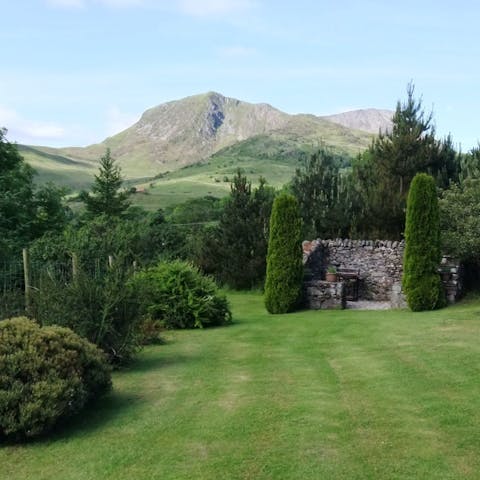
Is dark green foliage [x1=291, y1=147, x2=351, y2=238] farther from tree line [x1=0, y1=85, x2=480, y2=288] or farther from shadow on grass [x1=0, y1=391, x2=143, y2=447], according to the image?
shadow on grass [x1=0, y1=391, x2=143, y2=447]

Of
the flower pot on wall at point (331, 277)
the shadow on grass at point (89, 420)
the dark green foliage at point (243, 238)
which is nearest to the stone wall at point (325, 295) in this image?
the flower pot on wall at point (331, 277)

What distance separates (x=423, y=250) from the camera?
54.5 feet

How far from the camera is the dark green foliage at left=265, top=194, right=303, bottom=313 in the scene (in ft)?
58.1

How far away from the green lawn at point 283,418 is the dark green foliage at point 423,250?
4832 mm

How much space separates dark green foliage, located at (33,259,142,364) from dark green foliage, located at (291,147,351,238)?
15.1m

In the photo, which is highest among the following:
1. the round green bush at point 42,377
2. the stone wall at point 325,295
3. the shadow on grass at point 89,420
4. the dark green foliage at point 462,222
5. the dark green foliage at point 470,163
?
the dark green foliage at point 470,163

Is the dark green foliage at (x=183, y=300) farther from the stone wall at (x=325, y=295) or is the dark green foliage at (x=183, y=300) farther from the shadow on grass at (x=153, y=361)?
the stone wall at (x=325, y=295)

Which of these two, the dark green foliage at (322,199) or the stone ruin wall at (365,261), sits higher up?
the dark green foliage at (322,199)

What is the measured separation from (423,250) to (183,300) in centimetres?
663

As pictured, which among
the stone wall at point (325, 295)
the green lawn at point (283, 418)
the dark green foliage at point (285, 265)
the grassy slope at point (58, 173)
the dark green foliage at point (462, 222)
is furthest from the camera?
the grassy slope at point (58, 173)

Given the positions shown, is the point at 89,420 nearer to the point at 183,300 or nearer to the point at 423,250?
the point at 183,300

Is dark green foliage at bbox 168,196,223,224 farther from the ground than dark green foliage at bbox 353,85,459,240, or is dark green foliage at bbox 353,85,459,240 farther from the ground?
A: dark green foliage at bbox 353,85,459,240

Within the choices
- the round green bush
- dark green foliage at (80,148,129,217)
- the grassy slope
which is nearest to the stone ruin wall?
the round green bush

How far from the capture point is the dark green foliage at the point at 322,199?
2456cm
